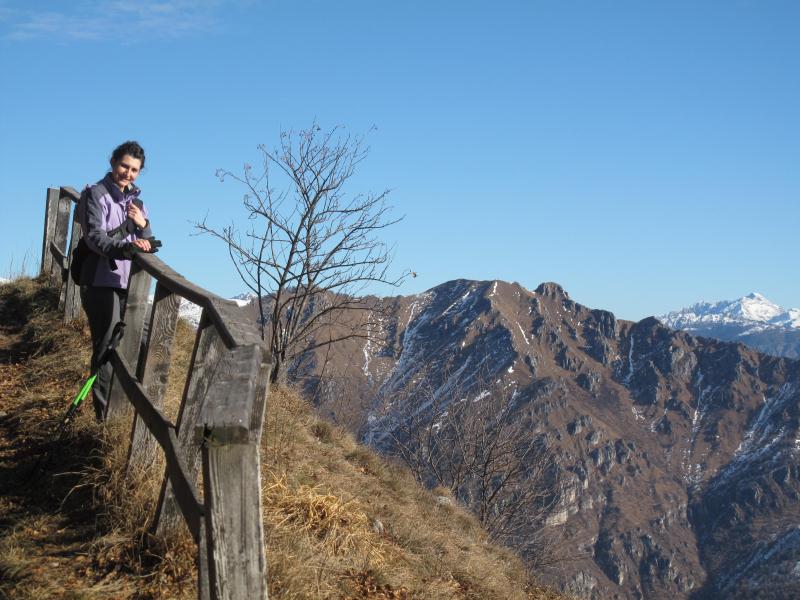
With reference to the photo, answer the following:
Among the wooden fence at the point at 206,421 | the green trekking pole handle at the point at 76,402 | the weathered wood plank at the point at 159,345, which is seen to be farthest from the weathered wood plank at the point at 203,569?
the green trekking pole handle at the point at 76,402

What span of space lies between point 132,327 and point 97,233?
700 millimetres

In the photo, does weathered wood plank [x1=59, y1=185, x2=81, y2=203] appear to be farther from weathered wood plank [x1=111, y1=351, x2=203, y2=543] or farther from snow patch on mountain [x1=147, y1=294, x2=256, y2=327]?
weathered wood plank [x1=111, y1=351, x2=203, y2=543]

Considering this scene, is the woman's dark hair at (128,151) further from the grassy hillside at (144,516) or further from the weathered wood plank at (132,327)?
the grassy hillside at (144,516)

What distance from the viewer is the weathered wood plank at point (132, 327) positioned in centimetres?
523

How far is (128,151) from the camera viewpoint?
5559mm

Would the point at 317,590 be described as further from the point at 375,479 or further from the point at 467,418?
the point at 467,418

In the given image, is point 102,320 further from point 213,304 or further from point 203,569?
point 203,569

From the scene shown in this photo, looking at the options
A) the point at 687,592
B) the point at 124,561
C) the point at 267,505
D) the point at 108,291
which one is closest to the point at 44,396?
the point at 108,291

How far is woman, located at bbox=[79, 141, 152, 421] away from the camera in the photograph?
5.32 meters

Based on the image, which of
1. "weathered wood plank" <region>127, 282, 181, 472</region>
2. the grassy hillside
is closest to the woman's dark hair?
"weathered wood plank" <region>127, 282, 181, 472</region>

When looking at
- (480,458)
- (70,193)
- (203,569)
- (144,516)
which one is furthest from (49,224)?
(480,458)

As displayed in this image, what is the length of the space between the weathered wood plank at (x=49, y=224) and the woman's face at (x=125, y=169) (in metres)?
6.66

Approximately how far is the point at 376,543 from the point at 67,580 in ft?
9.01

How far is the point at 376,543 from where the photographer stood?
6.02 metres
